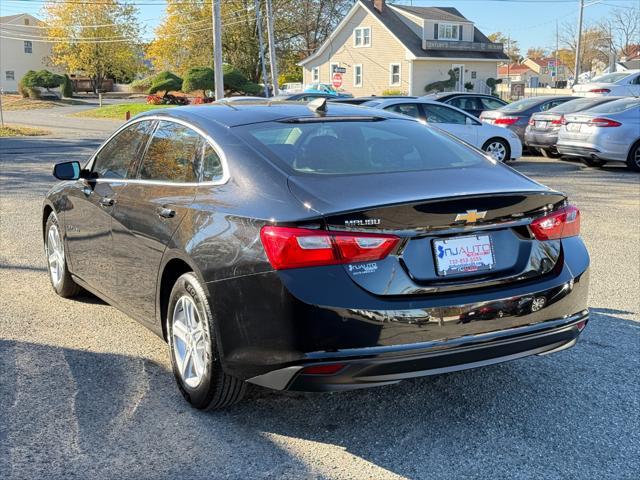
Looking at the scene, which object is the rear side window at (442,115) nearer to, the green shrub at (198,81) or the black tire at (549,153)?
the black tire at (549,153)

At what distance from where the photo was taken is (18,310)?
5.71 meters

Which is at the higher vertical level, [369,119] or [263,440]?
[369,119]

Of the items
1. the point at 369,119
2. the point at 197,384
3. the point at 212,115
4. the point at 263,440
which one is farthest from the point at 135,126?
the point at 263,440

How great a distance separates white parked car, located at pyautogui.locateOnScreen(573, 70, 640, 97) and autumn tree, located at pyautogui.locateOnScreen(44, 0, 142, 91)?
186 ft

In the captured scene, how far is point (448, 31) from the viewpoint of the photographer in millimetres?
54281

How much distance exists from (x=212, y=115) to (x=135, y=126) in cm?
93

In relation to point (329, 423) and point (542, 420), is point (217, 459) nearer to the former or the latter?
point (329, 423)

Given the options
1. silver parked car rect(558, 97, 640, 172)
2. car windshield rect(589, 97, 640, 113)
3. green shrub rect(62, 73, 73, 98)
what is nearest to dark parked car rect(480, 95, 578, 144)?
car windshield rect(589, 97, 640, 113)

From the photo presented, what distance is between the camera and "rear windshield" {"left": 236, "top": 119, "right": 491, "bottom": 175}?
3.86 m

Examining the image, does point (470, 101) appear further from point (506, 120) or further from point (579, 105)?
point (579, 105)

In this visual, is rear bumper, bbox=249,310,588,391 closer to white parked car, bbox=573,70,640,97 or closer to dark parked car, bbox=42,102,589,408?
dark parked car, bbox=42,102,589,408

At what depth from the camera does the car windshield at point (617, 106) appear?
15359 mm

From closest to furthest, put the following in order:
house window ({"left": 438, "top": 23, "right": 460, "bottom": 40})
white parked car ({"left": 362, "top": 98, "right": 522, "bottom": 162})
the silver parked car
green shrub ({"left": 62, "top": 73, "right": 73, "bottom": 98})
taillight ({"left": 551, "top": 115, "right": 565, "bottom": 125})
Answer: white parked car ({"left": 362, "top": 98, "right": 522, "bottom": 162}), the silver parked car, taillight ({"left": 551, "top": 115, "right": 565, "bottom": 125}), house window ({"left": 438, "top": 23, "right": 460, "bottom": 40}), green shrub ({"left": 62, "top": 73, "right": 73, "bottom": 98})

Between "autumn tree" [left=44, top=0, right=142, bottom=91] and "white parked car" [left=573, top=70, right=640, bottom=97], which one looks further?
"autumn tree" [left=44, top=0, right=142, bottom=91]
